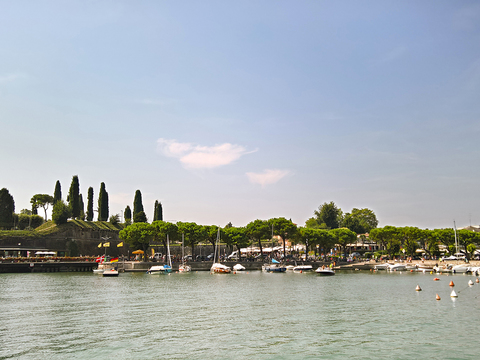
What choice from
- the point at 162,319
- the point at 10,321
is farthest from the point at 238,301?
the point at 10,321

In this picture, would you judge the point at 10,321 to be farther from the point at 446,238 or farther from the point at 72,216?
the point at 446,238

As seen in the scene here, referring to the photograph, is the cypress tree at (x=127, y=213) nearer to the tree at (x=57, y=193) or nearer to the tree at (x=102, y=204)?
the tree at (x=102, y=204)

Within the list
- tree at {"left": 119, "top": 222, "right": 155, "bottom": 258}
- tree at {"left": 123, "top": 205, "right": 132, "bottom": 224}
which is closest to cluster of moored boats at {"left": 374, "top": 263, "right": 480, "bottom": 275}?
tree at {"left": 119, "top": 222, "right": 155, "bottom": 258}

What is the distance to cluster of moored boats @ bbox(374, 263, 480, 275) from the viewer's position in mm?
72500

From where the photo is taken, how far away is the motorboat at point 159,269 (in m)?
78.1

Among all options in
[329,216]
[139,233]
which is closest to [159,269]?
[139,233]

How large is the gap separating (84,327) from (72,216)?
88.5 m

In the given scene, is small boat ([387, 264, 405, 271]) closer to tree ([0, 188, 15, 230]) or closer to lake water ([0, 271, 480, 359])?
lake water ([0, 271, 480, 359])

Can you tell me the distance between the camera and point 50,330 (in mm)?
23297

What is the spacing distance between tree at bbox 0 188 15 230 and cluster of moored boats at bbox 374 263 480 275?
91.4 m

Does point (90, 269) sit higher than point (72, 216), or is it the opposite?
point (72, 216)

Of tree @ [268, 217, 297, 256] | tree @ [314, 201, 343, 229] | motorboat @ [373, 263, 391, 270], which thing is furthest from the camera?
tree @ [314, 201, 343, 229]

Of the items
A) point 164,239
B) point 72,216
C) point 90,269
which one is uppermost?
point 72,216

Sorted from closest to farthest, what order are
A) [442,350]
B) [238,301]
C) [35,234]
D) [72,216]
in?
[442,350], [238,301], [35,234], [72,216]
